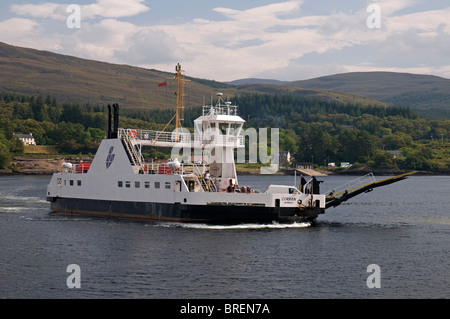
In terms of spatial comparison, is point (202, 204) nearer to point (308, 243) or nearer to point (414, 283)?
point (308, 243)

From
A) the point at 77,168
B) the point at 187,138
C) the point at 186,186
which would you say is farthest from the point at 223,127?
the point at 77,168

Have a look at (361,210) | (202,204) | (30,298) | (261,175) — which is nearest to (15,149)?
(261,175)

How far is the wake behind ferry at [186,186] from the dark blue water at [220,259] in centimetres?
122

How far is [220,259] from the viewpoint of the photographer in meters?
33.4

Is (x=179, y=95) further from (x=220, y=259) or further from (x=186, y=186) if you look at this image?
(x=220, y=259)

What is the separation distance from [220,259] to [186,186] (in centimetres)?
1063

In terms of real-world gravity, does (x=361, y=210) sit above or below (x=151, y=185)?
below

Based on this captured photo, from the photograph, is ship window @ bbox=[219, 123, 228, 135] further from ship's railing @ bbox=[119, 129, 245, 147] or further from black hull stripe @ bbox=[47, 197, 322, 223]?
black hull stripe @ bbox=[47, 197, 322, 223]

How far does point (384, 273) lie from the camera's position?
30969 millimetres

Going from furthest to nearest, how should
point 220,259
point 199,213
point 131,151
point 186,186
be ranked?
point 131,151, point 186,186, point 199,213, point 220,259

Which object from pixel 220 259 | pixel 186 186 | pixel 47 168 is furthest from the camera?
pixel 47 168

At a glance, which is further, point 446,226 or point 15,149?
point 15,149

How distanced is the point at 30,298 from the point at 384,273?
17497 millimetres

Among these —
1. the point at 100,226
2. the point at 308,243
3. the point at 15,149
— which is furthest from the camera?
the point at 15,149
